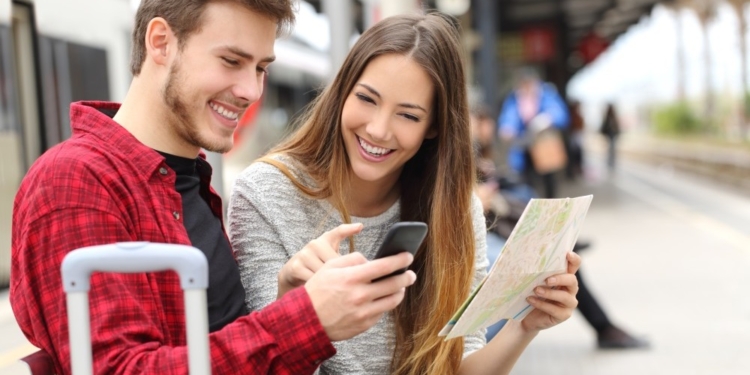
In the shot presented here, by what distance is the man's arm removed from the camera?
1.46 metres

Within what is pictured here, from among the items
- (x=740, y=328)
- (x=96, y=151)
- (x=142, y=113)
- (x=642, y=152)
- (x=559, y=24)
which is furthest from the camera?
(x=642, y=152)

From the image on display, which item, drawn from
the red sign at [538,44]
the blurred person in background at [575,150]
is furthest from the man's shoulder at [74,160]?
the red sign at [538,44]

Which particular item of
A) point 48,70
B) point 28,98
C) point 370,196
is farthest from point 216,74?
point 48,70

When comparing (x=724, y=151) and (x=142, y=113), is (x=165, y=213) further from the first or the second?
(x=724, y=151)

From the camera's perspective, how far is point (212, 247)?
6.15 ft

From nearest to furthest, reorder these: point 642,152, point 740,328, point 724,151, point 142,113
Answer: point 142,113 → point 740,328 → point 724,151 → point 642,152

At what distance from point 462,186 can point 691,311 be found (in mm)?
4809

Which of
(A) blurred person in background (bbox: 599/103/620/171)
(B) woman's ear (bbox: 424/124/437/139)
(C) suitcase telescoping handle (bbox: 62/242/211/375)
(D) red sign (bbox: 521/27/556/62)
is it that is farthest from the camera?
(A) blurred person in background (bbox: 599/103/620/171)

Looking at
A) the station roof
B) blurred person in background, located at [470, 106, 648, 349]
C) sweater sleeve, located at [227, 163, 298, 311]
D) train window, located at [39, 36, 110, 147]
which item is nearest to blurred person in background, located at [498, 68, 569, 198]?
blurred person in background, located at [470, 106, 648, 349]

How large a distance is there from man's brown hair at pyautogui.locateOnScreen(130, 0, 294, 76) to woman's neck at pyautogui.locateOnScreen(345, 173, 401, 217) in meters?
0.53

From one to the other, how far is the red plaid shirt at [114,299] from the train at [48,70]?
3.95 feet

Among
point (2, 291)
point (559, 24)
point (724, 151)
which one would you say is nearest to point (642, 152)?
point (559, 24)

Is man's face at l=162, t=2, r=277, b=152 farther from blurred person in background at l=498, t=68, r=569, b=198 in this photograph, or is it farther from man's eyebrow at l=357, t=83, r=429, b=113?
blurred person in background at l=498, t=68, r=569, b=198

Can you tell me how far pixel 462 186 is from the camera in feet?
7.40
